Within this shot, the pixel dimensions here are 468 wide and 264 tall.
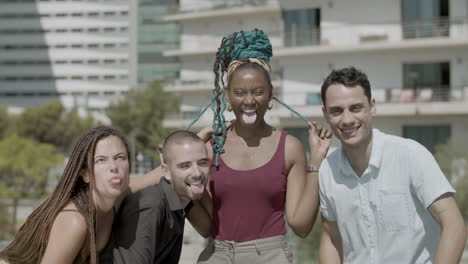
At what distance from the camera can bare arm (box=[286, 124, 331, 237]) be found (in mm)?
3322

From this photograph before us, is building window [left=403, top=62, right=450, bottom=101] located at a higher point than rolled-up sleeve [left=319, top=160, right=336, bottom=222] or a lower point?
higher

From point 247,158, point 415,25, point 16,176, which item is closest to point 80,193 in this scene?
point 247,158

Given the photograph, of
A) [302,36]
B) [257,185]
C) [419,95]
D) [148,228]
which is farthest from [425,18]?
[148,228]

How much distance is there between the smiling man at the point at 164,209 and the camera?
9.90 feet

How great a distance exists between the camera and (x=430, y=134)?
24438 mm

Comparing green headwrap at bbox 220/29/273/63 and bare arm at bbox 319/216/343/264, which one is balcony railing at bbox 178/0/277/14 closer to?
green headwrap at bbox 220/29/273/63

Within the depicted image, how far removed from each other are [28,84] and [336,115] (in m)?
87.1

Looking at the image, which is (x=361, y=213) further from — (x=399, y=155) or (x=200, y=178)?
(x=200, y=178)

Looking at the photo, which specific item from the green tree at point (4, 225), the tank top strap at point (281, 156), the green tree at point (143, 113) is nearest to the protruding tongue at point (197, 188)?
the tank top strap at point (281, 156)

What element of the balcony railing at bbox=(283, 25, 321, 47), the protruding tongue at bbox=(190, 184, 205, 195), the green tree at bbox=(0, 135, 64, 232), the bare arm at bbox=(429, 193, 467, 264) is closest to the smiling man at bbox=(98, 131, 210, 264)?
the protruding tongue at bbox=(190, 184, 205, 195)

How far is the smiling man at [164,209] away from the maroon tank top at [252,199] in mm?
232

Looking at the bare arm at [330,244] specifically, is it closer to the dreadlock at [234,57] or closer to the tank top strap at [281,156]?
the tank top strap at [281,156]

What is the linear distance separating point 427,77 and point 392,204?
2323 cm

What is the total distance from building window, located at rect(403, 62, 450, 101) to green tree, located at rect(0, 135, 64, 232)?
56.8 ft
